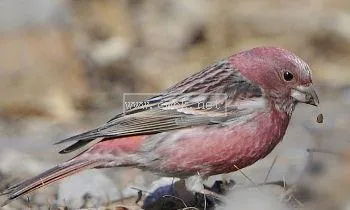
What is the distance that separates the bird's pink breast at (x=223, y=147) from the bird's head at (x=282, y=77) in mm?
153

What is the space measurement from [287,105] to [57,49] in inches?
220

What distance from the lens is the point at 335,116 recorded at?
29.3 feet

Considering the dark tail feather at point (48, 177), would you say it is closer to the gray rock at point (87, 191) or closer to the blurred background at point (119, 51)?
the gray rock at point (87, 191)

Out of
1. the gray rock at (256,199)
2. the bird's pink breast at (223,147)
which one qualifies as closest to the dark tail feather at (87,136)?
the bird's pink breast at (223,147)

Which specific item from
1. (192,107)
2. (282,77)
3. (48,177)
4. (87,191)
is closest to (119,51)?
(87,191)

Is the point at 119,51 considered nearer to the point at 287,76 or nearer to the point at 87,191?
the point at 87,191

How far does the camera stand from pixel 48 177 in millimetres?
6395

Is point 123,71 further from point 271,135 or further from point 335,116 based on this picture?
point 271,135

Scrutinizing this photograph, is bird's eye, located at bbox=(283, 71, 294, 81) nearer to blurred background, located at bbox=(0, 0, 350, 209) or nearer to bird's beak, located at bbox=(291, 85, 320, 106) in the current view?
bird's beak, located at bbox=(291, 85, 320, 106)

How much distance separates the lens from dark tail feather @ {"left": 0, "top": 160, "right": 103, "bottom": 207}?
636cm

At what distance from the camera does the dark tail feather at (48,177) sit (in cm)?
636

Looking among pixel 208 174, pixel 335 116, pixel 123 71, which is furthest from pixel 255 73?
pixel 123 71

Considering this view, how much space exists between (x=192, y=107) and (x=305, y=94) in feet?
2.20

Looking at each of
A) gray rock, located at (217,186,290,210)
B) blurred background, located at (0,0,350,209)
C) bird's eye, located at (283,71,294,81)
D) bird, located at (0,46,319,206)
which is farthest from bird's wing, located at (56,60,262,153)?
blurred background, located at (0,0,350,209)
